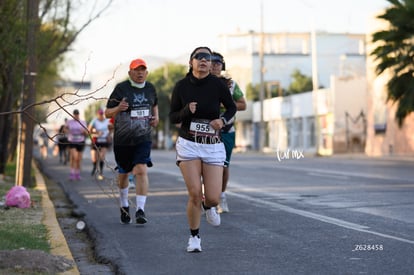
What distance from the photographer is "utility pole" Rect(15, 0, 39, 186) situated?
17.6 metres

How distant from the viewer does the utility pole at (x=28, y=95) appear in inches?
694

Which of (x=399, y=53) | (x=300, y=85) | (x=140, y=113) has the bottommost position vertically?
(x=140, y=113)

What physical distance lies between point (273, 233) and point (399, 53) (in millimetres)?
29178

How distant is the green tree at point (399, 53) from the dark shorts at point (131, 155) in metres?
26.5

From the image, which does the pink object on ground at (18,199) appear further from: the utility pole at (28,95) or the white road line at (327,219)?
the utility pole at (28,95)

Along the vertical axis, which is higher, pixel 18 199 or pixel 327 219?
pixel 18 199

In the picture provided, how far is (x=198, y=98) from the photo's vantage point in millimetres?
8781

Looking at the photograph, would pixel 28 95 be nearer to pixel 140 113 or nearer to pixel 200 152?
pixel 140 113

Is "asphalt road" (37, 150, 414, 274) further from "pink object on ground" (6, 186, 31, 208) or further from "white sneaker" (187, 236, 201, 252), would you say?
"pink object on ground" (6, 186, 31, 208)

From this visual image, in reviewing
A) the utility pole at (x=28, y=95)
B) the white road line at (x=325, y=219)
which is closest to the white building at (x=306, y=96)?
the utility pole at (x=28, y=95)

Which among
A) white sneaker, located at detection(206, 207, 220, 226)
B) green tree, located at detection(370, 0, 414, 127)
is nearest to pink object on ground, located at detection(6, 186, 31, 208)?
white sneaker, located at detection(206, 207, 220, 226)

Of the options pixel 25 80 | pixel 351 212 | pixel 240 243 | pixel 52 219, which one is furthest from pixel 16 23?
pixel 240 243

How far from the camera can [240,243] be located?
932 cm

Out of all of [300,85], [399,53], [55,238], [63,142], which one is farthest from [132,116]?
[300,85]
